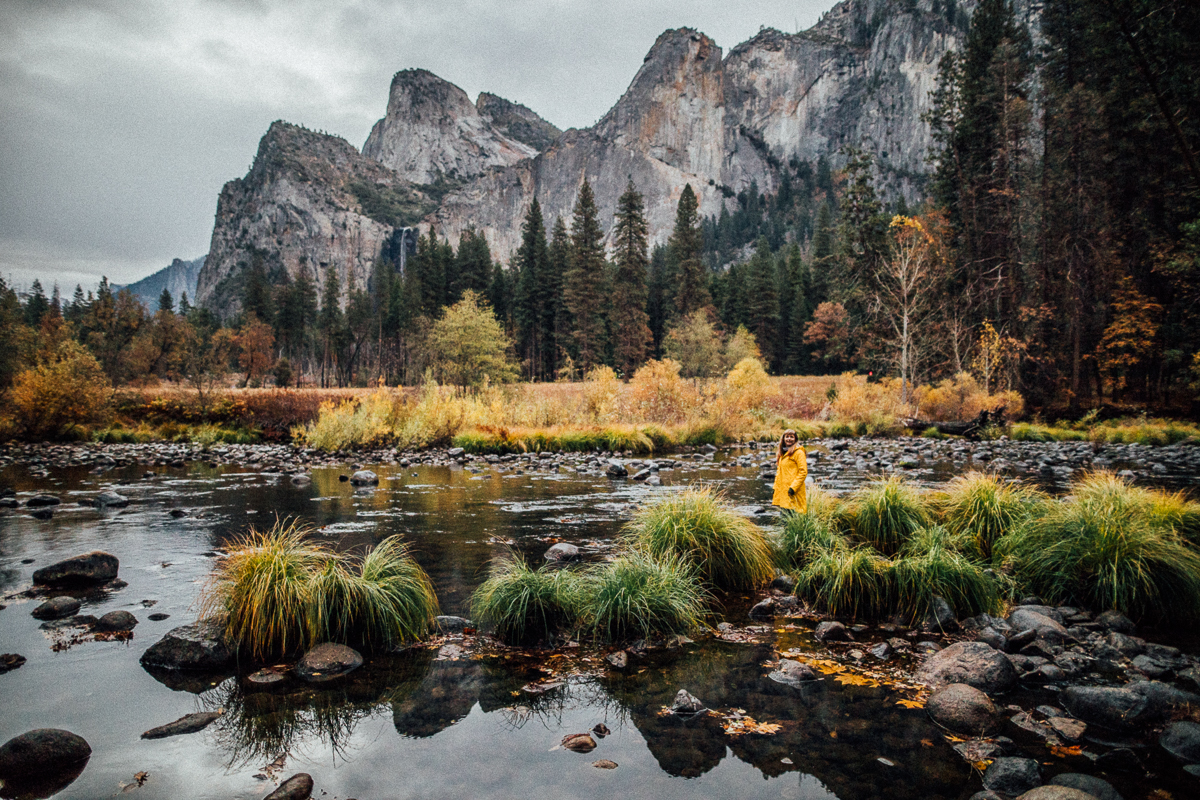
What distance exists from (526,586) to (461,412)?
64.6ft

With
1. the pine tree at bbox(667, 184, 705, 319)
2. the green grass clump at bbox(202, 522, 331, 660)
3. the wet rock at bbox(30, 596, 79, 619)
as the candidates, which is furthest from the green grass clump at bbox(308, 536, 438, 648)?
the pine tree at bbox(667, 184, 705, 319)

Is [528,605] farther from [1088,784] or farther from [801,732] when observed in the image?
[1088,784]

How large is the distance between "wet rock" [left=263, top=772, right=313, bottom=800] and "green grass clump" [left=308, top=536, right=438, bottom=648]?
6.27 feet

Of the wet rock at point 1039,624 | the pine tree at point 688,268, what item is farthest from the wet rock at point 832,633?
the pine tree at point 688,268

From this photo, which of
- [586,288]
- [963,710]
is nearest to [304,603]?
[963,710]

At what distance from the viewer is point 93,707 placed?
173 inches

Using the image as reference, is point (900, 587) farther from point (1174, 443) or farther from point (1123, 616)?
point (1174, 443)

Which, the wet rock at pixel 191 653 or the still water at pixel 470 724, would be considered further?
the wet rock at pixel 191 653

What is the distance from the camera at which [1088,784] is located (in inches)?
127

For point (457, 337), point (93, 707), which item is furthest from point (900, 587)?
point (457, 337)

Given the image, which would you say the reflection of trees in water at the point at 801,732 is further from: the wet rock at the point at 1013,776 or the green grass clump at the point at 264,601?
the green grass clump at the point at 264,601

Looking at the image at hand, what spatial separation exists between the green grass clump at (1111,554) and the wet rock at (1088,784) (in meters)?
3.66

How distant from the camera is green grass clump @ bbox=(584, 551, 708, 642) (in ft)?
18.8

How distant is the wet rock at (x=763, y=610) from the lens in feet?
20.7
